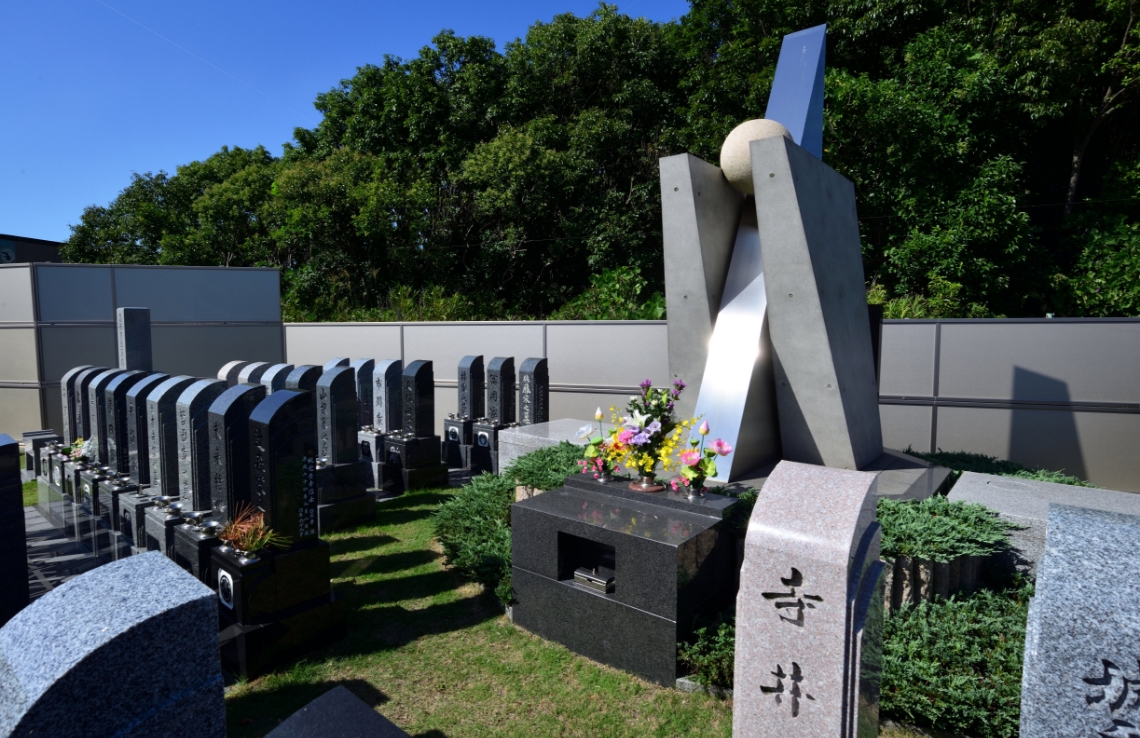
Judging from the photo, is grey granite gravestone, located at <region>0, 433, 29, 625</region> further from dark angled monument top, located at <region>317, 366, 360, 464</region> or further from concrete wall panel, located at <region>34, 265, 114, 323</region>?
concrete wall panel, located at <region>34, 265, 114, 323</region>

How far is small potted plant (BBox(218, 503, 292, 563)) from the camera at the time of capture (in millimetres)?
4555

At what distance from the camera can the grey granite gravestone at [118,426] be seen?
7270mm

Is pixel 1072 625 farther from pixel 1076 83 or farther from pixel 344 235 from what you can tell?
pixel 344 235

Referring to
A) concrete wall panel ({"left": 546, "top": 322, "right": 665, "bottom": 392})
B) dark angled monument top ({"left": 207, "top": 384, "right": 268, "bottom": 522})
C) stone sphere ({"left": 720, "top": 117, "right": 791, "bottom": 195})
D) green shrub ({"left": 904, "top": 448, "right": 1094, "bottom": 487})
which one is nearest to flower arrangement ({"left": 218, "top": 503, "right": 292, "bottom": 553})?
dark angled monument top ({"left": 207, "top": 384, "right": 268, "bottom": 522})

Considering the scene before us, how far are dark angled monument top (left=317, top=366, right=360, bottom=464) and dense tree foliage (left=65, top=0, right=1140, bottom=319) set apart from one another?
20.3ft

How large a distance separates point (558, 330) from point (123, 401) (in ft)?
21.8

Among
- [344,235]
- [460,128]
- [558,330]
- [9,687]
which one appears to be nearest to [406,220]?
[344,235]

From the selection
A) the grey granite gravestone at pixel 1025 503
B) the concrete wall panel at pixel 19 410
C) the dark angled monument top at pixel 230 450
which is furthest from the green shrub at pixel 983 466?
the concrete wall panel at pixel 19 410

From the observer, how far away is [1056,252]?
14820mm

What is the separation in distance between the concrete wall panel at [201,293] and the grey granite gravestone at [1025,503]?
14.5 metres

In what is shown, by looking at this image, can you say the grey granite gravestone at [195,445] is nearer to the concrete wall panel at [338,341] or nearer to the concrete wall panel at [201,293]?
the concrete wall panel at [338,341]

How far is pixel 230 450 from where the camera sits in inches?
207

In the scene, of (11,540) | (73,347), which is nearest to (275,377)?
(11,540)

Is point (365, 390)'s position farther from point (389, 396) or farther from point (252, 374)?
point (252, 374)
